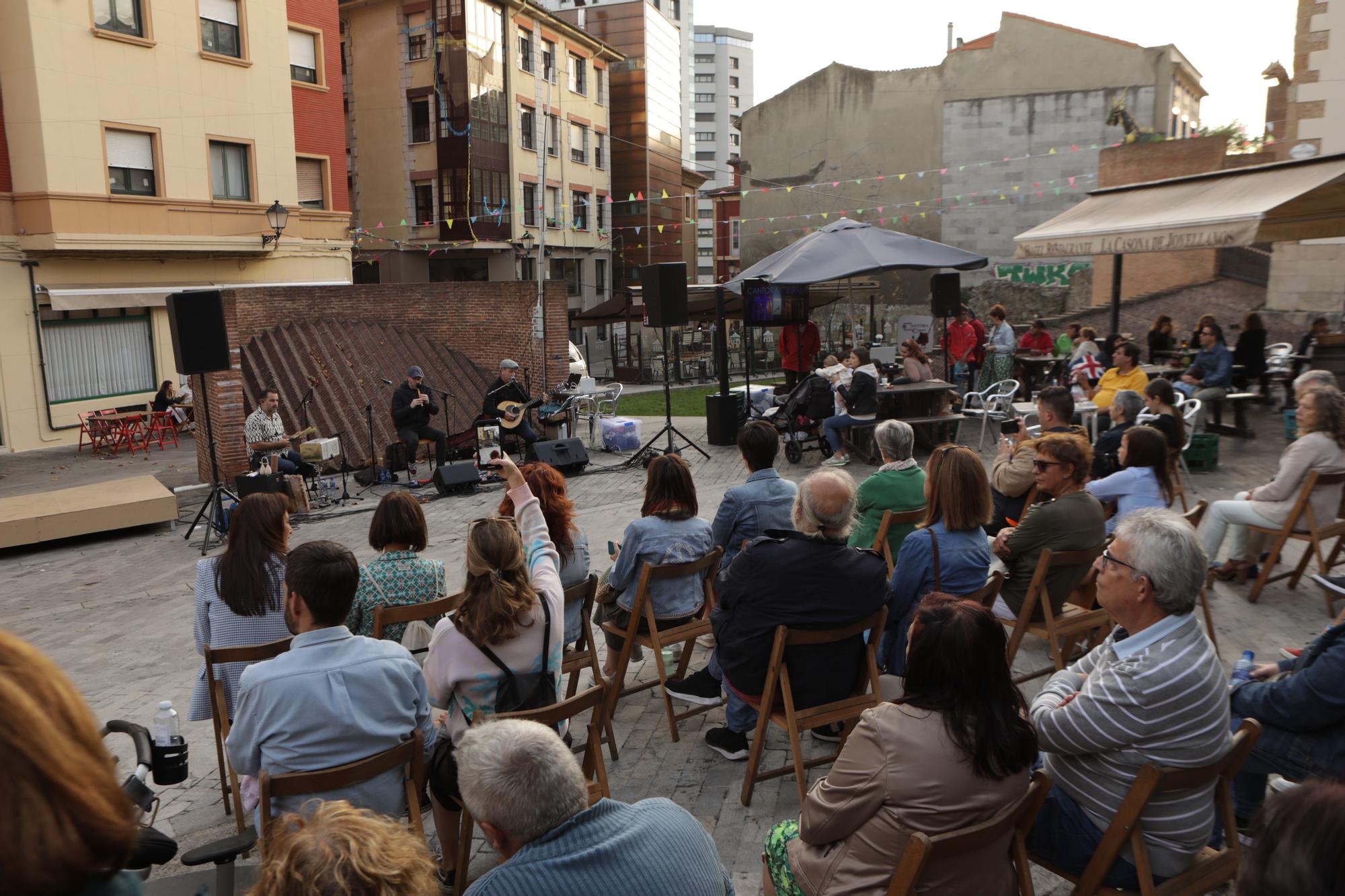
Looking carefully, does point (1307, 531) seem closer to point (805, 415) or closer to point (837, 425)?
point (837, 425)

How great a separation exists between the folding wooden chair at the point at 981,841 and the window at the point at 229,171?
814 inches

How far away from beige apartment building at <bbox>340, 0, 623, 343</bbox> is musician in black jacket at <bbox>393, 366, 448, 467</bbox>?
625 inches

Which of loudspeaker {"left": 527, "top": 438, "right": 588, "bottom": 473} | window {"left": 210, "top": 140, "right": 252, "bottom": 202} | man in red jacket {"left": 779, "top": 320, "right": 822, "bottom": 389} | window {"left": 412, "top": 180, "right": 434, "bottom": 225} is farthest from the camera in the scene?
window {"left": 412, "top": 180, "right": 434, "bottom": 225}

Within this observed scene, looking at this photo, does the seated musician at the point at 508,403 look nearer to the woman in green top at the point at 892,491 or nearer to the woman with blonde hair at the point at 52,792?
the woman in green top at the point at 892,491

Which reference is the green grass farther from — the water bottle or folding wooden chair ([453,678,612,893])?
folding wooden chair ([453,678,612,893])

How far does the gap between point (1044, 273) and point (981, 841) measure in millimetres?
24595

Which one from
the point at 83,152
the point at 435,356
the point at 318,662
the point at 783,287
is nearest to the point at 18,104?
the point at 83,152

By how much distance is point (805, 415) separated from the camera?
11828 mm

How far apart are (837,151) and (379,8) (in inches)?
605

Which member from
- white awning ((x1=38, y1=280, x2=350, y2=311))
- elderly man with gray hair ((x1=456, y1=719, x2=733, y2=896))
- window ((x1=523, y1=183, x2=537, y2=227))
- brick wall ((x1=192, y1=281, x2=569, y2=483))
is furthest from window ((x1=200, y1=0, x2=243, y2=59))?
elderly man with gray hair ((x1=456, y1=719, x2=733, y2=896))

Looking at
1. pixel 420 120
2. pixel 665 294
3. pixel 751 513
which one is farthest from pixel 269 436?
pixel 420 120

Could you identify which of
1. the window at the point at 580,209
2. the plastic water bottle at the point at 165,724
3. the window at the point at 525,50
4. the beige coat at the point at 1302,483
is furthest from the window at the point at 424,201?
the plastic water bottle at the point at 165,724

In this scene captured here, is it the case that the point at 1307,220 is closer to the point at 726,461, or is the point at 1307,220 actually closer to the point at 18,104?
the point at 726,461

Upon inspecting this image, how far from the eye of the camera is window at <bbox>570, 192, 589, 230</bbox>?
36.4 meters
